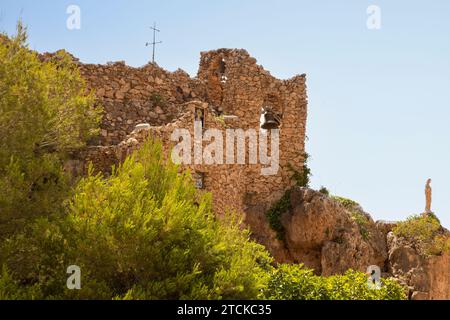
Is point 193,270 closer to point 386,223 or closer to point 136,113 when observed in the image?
point 136,113

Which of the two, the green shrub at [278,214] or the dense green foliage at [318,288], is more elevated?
the green shrub at [278,214]

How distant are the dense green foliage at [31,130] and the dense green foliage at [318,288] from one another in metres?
4.91

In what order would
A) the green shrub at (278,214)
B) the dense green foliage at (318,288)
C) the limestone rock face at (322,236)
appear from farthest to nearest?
the green shrub at (278,214) < the limestone rock face at (322,236) < the dense green foliage at (318,288)

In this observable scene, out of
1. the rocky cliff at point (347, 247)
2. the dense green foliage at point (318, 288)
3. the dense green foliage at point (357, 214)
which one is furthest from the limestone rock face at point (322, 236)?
the dense green foliage at point (318, 288)

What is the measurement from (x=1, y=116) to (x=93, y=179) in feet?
7.40

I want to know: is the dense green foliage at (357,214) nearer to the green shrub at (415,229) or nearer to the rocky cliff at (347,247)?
the rocky cliff at (347,247)

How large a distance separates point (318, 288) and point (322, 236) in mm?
9806

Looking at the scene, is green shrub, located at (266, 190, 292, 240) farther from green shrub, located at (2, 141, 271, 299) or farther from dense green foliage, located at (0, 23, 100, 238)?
green shrub, located at (2, 141, 271, 299)

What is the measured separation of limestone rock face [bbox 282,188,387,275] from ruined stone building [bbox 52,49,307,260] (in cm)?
91

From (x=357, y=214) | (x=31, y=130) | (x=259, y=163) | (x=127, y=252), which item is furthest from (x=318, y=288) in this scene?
(x=357, y=214)

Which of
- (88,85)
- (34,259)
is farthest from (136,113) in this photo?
(34,259)

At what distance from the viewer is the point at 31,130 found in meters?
11.7

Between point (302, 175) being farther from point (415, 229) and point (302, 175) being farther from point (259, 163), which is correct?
point (415, 229)

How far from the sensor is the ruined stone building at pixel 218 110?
60.2 feet
